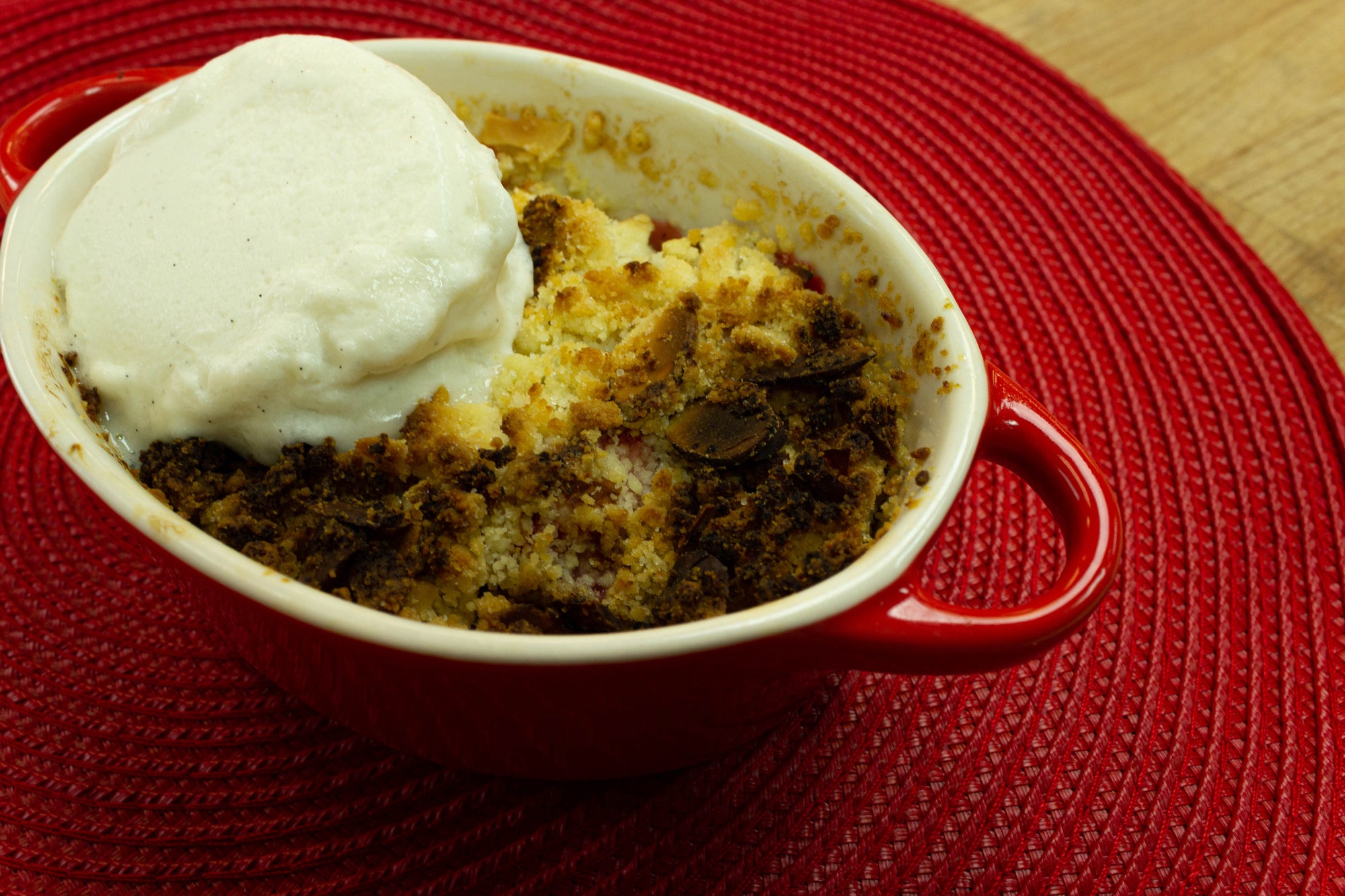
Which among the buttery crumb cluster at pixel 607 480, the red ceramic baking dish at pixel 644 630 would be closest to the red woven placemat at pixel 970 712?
the red ceramic baking dish at pixel 644 630

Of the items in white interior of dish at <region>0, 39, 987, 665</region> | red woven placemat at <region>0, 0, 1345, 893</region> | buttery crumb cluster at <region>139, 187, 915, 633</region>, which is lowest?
red woven placemat at <region>0, 0, 1345, 893</region>

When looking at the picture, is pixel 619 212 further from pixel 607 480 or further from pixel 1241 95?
pixel 1241 95

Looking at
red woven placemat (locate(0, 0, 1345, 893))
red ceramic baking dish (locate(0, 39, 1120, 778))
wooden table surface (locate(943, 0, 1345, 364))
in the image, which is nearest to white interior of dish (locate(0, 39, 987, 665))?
red ceramic baking dish (locate(0, 39, 1120, 778))

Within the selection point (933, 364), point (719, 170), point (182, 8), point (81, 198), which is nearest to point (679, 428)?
point (933, 364)

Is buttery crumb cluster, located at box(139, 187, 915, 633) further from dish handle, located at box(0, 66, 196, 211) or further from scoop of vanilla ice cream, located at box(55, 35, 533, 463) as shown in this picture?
dish handle, located at box(0, 66, 196, 211)

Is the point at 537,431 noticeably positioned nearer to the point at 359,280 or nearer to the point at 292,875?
the point at 359,280
